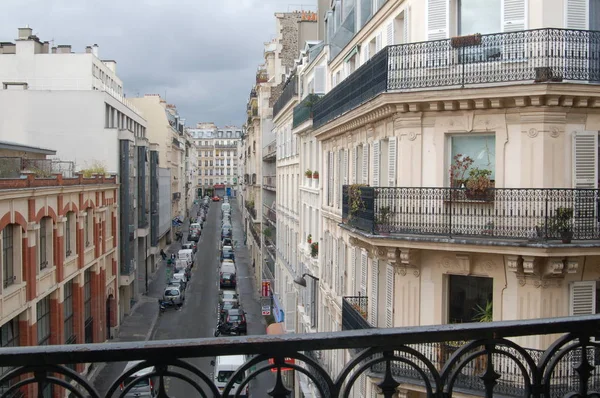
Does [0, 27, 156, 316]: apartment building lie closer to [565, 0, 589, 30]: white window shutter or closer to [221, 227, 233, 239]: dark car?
[221, 227, 233, 239]: dark car

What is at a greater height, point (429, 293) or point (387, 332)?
point (387, 332)

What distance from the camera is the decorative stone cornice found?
13.5m

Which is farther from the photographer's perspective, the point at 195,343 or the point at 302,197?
the point at 302,197

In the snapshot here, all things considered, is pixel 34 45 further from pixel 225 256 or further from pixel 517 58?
pixel 517 58

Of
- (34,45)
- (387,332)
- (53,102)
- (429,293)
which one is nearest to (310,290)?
(429,293)

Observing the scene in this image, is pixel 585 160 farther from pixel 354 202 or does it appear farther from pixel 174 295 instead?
pixel 174 295

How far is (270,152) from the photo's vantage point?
183ft

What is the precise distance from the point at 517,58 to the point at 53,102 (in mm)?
37891

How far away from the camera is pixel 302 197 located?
116ft

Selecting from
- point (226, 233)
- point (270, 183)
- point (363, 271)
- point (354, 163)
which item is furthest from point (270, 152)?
point (226, 233)

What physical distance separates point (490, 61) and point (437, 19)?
6.27ft

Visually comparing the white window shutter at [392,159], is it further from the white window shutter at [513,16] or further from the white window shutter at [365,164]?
the white window shutter at [513,16]

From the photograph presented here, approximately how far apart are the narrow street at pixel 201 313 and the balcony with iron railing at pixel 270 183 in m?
9.57

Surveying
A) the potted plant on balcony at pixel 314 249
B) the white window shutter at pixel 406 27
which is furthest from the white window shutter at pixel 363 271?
the potted plant on balcony at pixel 314 249
